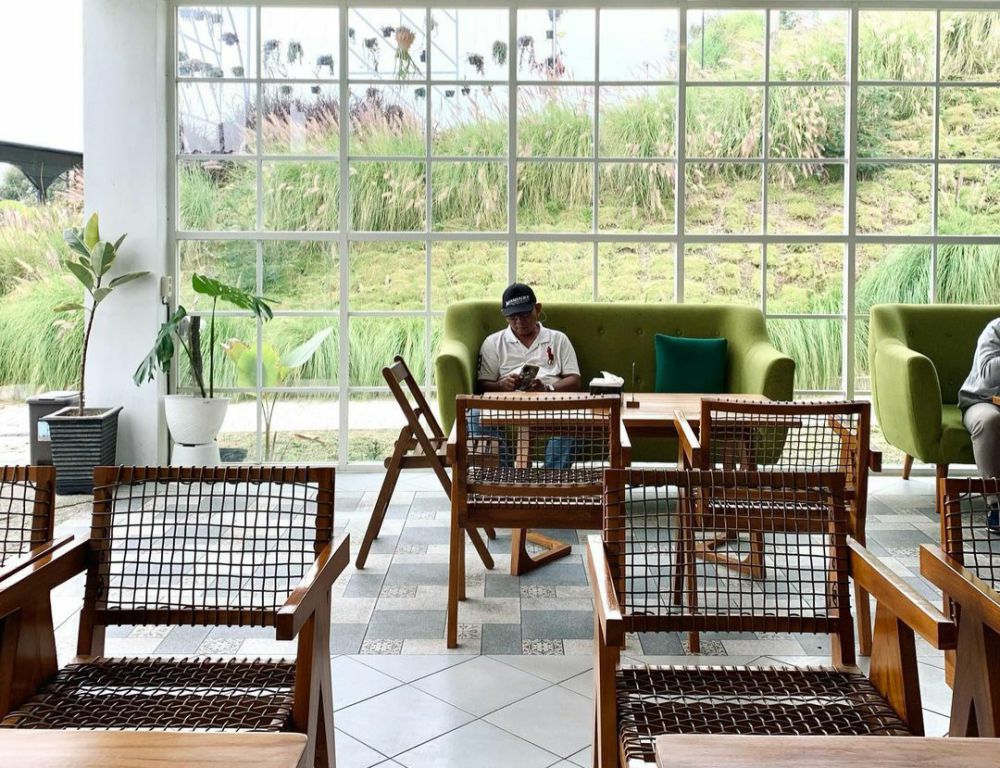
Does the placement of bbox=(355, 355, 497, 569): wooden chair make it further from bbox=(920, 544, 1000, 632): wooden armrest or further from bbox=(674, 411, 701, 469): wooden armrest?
bbox=(920, 544, 1000, 632): wooden armrest

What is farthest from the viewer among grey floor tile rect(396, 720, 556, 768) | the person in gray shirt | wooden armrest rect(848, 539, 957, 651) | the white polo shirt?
the white polo shirt

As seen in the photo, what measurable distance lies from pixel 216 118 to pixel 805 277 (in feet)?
12.7

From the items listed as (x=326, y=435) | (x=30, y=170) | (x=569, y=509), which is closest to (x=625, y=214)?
(x=326, y=435)

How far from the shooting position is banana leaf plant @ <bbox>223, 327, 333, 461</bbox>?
625cm

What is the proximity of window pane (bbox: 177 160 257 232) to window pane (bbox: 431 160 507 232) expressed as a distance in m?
1.17

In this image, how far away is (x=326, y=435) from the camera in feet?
21.2

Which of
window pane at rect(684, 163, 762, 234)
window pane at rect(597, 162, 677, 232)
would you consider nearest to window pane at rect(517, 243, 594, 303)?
window pane at rect(597, 162, 677, 232)

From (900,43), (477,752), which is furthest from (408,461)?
(900,43)

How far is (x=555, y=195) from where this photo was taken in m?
6.34

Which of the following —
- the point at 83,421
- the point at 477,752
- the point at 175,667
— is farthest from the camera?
the point at 83,421

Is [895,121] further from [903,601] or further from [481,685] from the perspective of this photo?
[903,601]

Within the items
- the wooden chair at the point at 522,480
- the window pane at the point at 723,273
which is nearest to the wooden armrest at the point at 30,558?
the wooden chair at the point at 522,480

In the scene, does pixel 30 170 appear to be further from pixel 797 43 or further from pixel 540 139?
pixel 797 43

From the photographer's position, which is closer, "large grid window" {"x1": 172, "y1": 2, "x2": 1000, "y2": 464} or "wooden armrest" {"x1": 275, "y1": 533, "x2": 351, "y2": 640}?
"wooden armrest" {"x1": 275, "y1": 533, "x2": 351, "y2": 640}
